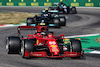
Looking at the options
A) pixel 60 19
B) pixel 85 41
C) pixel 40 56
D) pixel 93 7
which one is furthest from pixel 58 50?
pixel 93 7

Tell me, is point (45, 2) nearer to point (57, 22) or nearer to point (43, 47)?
point (57, 22)

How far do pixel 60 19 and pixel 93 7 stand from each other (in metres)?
19.8

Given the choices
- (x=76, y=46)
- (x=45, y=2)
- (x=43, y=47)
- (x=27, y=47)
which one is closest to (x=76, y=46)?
(x=76, y=46)

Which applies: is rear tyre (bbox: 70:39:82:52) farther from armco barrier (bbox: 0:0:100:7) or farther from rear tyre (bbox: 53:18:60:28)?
armco barrier (bbox: 0:0:100:7)

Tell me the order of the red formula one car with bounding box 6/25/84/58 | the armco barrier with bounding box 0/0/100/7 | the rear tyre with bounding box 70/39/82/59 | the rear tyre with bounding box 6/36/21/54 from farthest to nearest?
the armco barrier with bounding box 0/0/100/7
the rear tyre with bounding box 6/36/21/54
the rear tyre with bounding box 70/39/82/59
the red formula one car with bounding box 6/25/84/58

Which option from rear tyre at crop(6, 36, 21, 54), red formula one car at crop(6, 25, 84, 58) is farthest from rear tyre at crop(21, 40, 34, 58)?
rear tyre at crop(6, 36, 21, 54)

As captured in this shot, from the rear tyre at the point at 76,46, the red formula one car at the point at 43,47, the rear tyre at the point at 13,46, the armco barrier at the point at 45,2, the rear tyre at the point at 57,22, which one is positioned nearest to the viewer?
the red formula one car at the point at 43,47

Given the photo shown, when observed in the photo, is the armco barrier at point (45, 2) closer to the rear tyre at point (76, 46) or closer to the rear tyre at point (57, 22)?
the rear tyre at point (57, 22)

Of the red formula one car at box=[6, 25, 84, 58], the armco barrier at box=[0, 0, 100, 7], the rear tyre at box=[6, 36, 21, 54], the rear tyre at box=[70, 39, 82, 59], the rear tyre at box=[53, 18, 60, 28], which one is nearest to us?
the red formula one car at box=[6, 25, 84, 58]

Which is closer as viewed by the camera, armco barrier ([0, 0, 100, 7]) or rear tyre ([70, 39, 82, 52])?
rear tyre ([70, 39, 82, 52])

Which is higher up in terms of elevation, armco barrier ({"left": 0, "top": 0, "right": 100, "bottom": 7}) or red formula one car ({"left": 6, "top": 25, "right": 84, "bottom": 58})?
armco barrier ({"left": 0, "top": 0, "right": 100, "bottom": 7})

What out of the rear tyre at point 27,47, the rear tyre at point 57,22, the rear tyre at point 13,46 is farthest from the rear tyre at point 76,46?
the rear tyre at point 57,22

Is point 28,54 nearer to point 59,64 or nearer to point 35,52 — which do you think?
point 35,52

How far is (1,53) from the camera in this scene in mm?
10766
